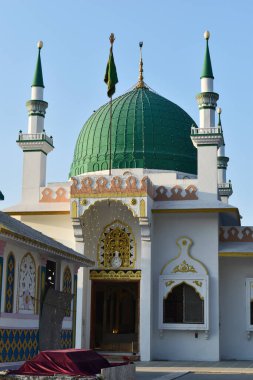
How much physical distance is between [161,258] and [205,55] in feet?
26.8

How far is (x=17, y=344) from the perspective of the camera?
1552 centimetres

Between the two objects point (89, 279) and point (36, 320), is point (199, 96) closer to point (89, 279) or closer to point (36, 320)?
point (89, 279)

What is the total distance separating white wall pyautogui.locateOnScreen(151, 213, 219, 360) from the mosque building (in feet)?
0.12

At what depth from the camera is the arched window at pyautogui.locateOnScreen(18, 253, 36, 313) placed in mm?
16000

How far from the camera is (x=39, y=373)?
39.1 feet

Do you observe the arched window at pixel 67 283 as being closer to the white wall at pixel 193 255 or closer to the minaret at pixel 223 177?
the white wall at pixel 193 255

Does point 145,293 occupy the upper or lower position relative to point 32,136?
lower

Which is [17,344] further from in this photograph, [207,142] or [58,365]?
[207,142]

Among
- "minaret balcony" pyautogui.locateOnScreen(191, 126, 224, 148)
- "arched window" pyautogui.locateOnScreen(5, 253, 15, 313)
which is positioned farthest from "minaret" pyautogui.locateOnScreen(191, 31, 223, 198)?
"arched window" pyautogui.locateOnScreen(5, 253, 15, 313)

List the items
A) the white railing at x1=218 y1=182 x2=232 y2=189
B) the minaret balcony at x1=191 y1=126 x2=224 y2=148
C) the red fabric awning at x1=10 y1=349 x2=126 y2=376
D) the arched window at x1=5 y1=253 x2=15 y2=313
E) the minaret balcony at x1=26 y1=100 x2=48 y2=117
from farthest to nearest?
the white railing at x1=218 y1=182 x2=232 y2=189 < the minaret balcony at x1=26 y1=100 x2=48 y2=117 < the minaret balcony at x1=191 y1=126 x2=224 y2=148 < the arched window at x1=5 y1=253 x2=15 y2=313 < the red fabric awning at x1=10 y1=349 x2=126 y2=376

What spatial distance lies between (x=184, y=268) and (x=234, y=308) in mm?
2435

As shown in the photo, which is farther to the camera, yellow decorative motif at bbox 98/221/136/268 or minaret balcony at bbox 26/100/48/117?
minaret balcony at bbox 26/100/48/117

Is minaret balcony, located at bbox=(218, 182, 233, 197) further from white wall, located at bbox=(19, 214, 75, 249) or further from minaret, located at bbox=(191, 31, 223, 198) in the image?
white wall, located at bbox=(19, 214, 75, 249)

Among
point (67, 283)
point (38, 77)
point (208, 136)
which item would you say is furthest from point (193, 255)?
point (38, 77)
